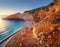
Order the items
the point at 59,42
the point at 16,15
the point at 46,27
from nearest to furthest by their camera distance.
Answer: the point at 59,42 < the point at 46,27 < the point at 16,15

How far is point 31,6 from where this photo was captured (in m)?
4.57

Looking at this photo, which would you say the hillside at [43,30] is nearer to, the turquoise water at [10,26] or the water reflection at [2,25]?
the turquoise water at [10,26]

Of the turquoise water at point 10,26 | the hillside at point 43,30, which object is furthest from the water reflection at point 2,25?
the hillside at point 43,30

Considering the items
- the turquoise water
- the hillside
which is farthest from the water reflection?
the hillside

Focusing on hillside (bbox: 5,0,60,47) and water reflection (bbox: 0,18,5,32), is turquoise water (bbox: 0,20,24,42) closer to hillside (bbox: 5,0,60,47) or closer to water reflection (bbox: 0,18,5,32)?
water reflection (bbox: 0,18,5,32)

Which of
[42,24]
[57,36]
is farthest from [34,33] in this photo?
[57,36]

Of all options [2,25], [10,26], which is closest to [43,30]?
[10,26]

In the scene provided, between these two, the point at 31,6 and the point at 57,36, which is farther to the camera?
the point at 31,6

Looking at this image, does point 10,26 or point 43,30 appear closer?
point 43,30

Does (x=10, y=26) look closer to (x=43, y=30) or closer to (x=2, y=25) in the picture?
(x=2, y=25)

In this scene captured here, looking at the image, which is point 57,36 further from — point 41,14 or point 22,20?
point 22,20

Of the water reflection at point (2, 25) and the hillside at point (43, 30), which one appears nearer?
the hillside at point (43, 30)

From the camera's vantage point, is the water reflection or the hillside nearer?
the hillside

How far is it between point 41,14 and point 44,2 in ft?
1.09
